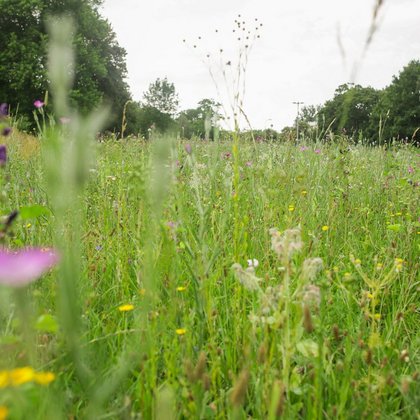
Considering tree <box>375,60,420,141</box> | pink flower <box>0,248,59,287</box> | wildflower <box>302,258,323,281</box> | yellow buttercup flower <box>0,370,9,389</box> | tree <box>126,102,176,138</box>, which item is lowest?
yellow buttercup flower <box>0,370,9,389</box>

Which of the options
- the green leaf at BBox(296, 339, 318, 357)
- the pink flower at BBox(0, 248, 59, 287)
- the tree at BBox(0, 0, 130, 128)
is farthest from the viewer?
the tree at BBox(0, 0, 130, 128)

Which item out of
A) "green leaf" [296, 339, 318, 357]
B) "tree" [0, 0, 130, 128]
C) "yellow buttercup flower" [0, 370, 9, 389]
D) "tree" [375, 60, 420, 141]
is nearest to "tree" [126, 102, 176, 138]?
"yellow buttercup flower" [0, 370, 9, 389]

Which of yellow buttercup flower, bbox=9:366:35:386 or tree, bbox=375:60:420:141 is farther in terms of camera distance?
tree, bbox=375:60:420:141

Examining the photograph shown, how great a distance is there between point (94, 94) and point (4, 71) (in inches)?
189

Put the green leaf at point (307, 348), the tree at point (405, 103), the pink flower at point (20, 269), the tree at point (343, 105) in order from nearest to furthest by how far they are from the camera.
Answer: the pink flower at point (20, 269)
the tree at point (343, 105)
the green leaf at point (307, 348)
the tree at point (405, 103)

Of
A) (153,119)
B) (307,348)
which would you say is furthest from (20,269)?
(153,119)

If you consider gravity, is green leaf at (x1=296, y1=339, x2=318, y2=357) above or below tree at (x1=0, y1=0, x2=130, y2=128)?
below

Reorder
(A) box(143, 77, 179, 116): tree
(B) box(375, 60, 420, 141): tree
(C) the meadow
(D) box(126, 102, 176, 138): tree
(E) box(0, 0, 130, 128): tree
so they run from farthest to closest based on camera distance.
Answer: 1. (B) box(375, 60, 420, 141): tree
2. (E) box(0, 0, 130, 128): tree
3. (A) box(143, 77, 179, 116): tree
4. (D) box(126, 102, 176, 138): tree
5. (C) the meadow

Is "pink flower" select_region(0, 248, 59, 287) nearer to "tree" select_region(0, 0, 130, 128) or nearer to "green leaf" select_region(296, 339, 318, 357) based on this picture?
"green leaf" select_region(296, 339, 318, 357)

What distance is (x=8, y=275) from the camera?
0.39 meters

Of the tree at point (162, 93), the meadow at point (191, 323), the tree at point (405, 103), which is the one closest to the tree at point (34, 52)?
the tree at point (162, 93)

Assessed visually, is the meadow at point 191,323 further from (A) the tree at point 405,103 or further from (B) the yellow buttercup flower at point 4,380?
(A) the tree at point 405,103

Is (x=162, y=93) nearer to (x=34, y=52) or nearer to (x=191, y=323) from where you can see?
(x=191, y=323)

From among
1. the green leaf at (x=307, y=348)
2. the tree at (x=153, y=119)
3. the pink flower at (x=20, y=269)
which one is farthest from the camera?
the green leaf at (x=307, y=348)
